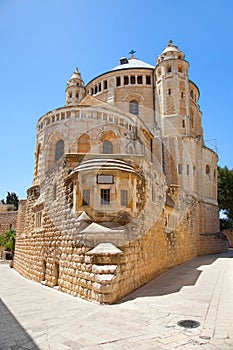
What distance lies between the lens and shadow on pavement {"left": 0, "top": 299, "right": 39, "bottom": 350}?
14.9 ft

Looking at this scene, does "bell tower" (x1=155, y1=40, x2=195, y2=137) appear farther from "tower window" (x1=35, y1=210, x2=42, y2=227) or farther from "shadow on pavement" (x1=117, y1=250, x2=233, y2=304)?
"shadow on pavement" (x1=117, y1=250, x2=233, y2=304)

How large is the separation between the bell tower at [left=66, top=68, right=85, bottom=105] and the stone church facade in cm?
13

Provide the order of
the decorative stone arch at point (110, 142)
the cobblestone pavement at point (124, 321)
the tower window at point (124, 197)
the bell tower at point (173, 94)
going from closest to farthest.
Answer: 1. the cobblestone pavement at point (124, 321)
2. the tower window at point (124, 197)
3. the decorative stone arch at point (110, 142)
4. the bell tower at point (173, 94)

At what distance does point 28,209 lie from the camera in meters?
18.1

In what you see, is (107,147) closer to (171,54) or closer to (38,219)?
(38,219)

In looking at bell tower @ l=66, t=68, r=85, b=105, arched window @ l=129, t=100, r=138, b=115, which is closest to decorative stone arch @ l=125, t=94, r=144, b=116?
arched window @ l=129, t=100, r=138, b=115

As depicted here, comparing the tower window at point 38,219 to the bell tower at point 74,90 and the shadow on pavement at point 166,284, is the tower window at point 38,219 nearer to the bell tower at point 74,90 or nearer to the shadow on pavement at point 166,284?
the shadow on pavement at point 166,284

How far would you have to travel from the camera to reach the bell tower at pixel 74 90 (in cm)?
3319

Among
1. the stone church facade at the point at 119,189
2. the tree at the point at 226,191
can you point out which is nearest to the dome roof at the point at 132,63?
the stone church facade at the point at 119,189

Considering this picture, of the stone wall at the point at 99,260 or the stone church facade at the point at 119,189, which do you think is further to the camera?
the stone church facade at the point at 119,189

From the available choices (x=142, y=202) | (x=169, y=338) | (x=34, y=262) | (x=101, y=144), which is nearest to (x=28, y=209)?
(x=34, y=262)

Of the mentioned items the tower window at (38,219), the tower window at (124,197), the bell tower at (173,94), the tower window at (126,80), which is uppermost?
the tower window at (126,80)

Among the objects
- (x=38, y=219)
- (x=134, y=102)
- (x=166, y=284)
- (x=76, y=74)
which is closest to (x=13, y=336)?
(x=166, y=284)

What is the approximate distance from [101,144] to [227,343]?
16514 mm
